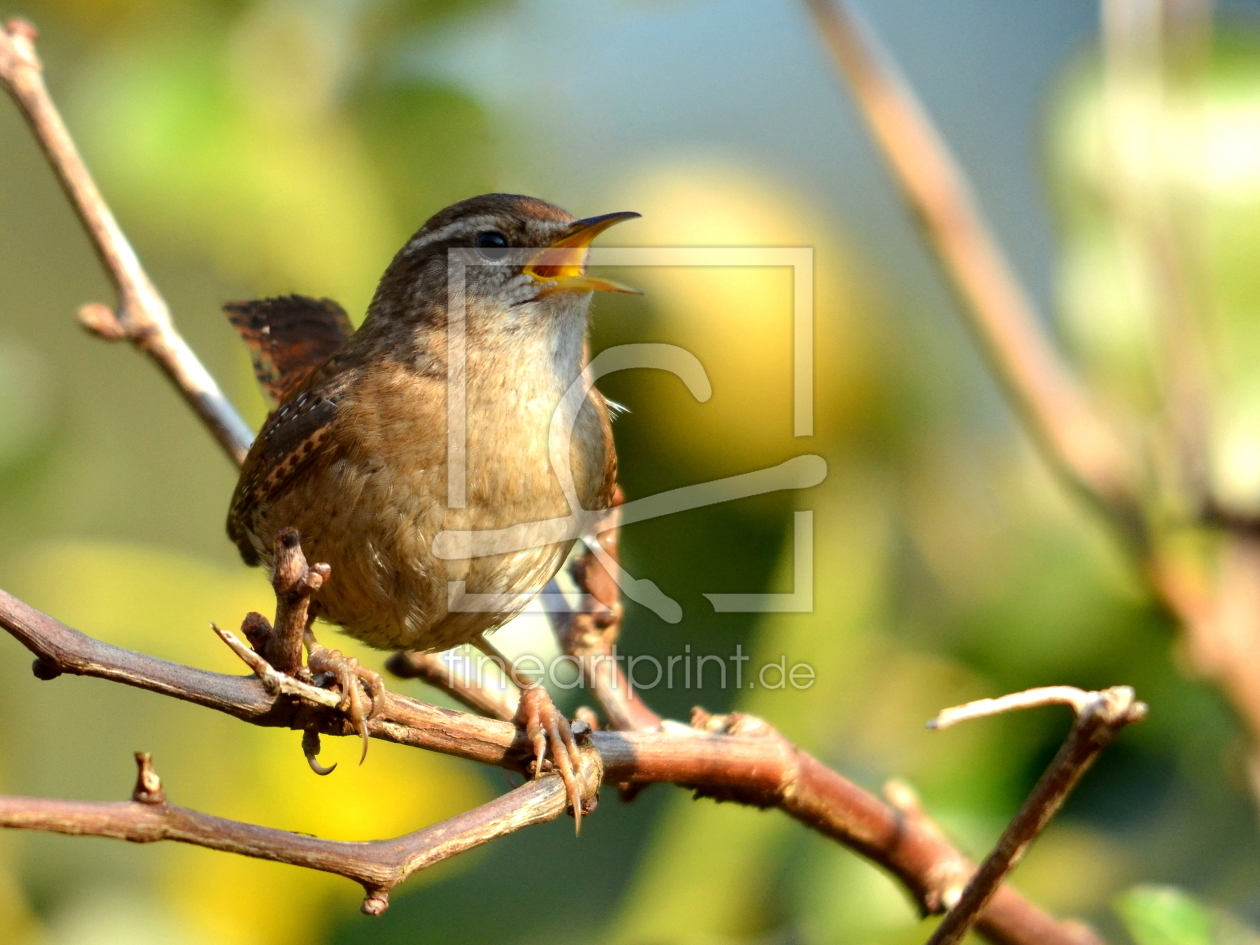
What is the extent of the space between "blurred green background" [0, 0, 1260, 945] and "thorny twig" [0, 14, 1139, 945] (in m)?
0.24

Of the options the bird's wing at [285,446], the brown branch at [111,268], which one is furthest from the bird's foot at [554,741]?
the brown branch at [111,268]

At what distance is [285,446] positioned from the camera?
222cm

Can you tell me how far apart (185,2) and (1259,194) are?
2.19 metres

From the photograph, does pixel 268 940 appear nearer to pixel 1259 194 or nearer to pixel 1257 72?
pixel 1259 194

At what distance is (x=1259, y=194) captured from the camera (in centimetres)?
225

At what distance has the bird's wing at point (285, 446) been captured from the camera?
2188 mm

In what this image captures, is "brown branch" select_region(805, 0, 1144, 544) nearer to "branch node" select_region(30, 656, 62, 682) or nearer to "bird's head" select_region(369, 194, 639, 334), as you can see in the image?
"bird's head" select_region(369, 194, 639, 334)

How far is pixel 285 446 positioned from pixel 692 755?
39.4 inches

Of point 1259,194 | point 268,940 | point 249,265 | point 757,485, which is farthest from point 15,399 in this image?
point 1259,194

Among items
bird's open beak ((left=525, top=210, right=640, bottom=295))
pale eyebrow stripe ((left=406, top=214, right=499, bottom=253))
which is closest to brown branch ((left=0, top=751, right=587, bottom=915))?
bird's open beak ((left=525, top=210, right=640, bottom=295))

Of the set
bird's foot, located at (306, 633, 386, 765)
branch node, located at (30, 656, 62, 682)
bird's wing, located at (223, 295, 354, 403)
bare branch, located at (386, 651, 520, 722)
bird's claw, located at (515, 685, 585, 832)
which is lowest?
bare branch, located at (386, 651, 520, 722)

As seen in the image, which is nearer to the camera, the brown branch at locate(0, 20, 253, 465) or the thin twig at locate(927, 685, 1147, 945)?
the thin twig at locate(927, 685, 1147, 945)

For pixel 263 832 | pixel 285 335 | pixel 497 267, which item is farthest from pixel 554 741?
pixel 285 335

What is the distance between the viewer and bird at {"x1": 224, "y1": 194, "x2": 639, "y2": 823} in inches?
82.3
